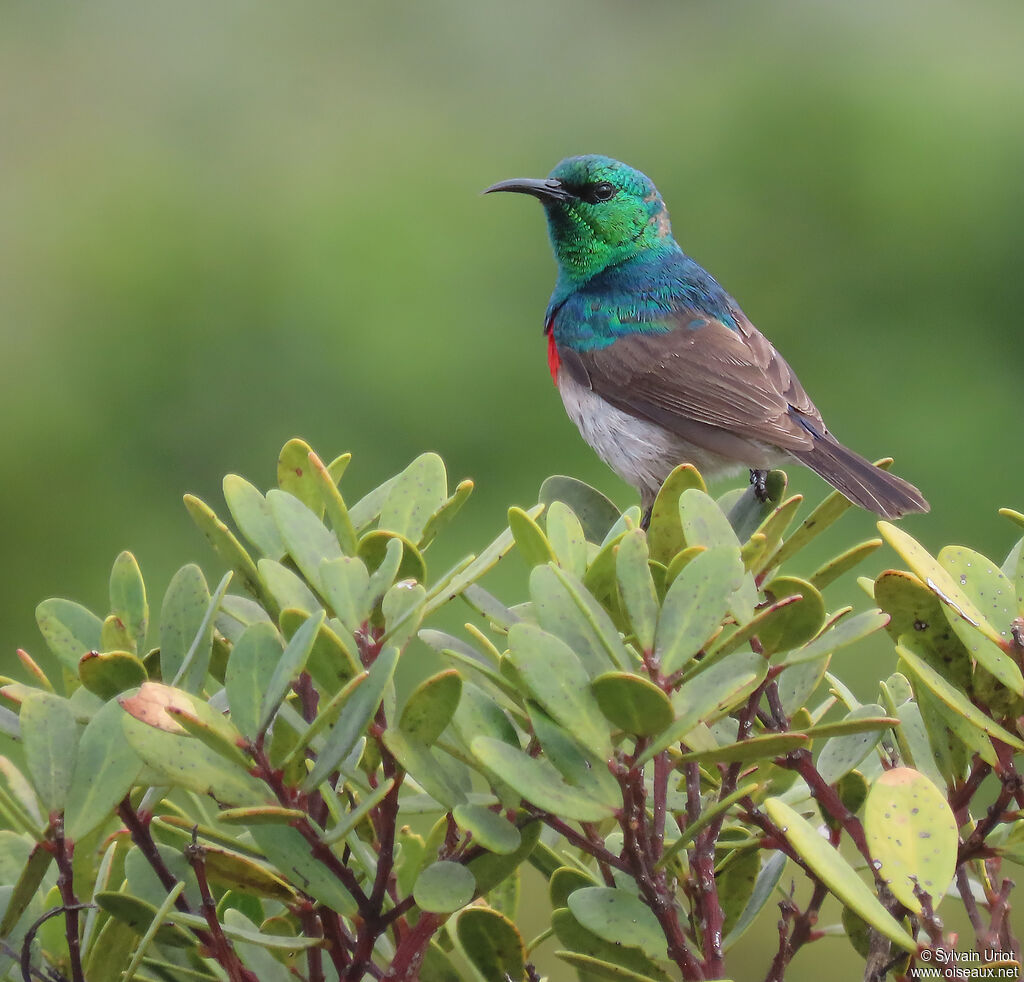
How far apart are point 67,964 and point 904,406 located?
4.80 metres

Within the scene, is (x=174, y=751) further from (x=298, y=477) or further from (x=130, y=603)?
(x=298, y=477)

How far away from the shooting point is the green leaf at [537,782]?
3.38ft

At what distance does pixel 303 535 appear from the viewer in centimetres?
124

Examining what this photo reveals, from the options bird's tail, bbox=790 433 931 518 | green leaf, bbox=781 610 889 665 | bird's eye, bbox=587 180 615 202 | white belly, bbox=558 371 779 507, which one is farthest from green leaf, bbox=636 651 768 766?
bird's eye, bbox=587 180 615 202

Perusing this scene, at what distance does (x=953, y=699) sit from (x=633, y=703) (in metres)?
0.30

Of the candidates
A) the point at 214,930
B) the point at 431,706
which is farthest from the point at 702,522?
the point at 214,930

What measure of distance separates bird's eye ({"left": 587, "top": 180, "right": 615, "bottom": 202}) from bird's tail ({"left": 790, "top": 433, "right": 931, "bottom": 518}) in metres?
1.18

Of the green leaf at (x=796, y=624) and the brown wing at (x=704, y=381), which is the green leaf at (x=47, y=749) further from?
the brown wing at (x=704, y=381)

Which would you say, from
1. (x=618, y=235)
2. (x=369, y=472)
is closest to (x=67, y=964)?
(x=618, y=235)

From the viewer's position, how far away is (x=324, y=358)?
574 centimetres

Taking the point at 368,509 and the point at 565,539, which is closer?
the point at 565,539

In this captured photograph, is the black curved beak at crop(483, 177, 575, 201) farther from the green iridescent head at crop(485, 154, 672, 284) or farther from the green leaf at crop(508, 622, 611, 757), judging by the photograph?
the green leaf at crop(508, 622, 611, 757)

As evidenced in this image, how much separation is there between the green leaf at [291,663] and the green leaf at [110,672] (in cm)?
19

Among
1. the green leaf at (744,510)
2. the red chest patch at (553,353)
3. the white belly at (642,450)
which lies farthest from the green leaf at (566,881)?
the red chest patch at (553,353)
